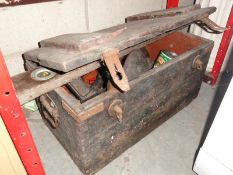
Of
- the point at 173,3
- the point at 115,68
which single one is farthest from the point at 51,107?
the point at 173,3

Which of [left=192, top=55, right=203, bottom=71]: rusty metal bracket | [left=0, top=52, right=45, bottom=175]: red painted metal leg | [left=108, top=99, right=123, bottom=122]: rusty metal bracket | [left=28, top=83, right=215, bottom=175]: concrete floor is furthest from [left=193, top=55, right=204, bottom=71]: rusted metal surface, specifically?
[left=0, top=52, right=45, bottom=175]: red painted metal leg

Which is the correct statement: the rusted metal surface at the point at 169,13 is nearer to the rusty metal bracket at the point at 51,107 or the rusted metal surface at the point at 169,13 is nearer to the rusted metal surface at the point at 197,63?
the rusted metal surface at the point at 197,63

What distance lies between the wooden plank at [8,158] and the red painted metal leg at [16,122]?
0.03 metres

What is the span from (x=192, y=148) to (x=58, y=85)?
772 millimetres

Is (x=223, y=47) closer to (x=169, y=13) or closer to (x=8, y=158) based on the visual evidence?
(x=169, y=13)

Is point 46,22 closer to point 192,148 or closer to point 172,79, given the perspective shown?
point 172,79

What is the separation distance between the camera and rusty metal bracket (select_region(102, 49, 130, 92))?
0.69 metres

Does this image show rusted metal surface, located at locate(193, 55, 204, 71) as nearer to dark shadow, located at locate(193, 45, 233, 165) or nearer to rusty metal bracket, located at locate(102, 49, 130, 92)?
dark shadow, located at locate(193, 45, 233, 165)

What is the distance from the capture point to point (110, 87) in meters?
0.85

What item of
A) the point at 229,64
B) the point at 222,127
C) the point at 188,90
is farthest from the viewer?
the point at 229,64

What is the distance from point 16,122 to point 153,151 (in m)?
0.71

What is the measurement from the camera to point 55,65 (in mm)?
687

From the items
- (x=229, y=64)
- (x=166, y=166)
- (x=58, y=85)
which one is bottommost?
(x=166, y=166)

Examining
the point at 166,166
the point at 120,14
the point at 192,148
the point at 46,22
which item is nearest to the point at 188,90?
the point at 192,148
